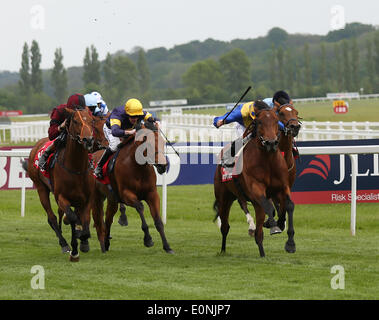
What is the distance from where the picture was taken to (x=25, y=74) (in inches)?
2628

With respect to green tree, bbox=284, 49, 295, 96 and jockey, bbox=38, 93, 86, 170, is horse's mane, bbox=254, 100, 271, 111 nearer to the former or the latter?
jockey, bbox=38, 93, 86, 170

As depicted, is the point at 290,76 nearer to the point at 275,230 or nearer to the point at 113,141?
the point at 113,141

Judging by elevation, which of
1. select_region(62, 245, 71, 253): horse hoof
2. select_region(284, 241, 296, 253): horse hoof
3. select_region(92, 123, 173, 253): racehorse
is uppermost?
select_region(92, 123, 173, 253): racehorse

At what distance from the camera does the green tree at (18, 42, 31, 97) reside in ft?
217

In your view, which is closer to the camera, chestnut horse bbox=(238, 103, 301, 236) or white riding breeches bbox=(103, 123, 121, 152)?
chestnut horse bbox=(238, 103, 301, 236)

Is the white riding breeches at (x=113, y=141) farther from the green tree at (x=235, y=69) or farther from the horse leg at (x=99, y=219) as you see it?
the green tree at (x=235, y=69)

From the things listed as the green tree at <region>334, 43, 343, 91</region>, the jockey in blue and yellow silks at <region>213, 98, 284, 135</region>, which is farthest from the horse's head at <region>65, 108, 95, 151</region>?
the green tree at <region>334, 43, 343, 91</region>

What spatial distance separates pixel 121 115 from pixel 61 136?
0.81 m

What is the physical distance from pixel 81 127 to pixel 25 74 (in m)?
61.1

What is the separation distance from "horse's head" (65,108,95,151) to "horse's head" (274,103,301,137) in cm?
203

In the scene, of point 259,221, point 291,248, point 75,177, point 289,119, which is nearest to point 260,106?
point 289,119

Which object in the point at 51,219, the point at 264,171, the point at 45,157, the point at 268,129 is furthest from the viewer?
the point at 51,219

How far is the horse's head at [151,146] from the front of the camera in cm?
786
